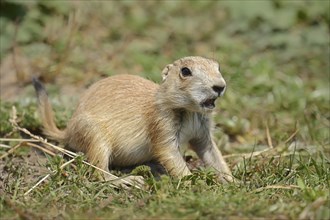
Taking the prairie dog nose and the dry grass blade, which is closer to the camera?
the prairie dog nose

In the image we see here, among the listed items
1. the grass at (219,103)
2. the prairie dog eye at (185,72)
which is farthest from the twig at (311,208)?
the prairie dog eye at (185,72)

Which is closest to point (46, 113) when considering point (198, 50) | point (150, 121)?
point (150, 121)

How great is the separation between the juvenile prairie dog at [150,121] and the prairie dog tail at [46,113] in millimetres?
281

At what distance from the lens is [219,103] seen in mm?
8453

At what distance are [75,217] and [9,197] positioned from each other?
0.79 metres

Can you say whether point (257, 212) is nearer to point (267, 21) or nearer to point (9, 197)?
point (9, 197)

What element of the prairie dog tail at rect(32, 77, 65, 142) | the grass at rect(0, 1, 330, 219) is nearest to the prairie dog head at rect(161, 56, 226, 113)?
the grass at rect(0, 1, 330, 219)

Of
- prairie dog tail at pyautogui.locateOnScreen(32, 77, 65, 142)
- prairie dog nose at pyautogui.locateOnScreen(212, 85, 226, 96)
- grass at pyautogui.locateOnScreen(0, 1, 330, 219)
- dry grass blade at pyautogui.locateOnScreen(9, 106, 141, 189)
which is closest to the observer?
grass at pyautogui.locateOnScreen(0, 1, 330, 219)

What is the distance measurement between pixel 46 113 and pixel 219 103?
2154mm

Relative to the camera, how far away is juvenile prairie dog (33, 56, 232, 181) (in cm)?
613

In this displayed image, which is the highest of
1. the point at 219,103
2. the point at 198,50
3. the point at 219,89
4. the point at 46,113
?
the point at 219,89

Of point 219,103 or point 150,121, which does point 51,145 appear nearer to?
point 150,121

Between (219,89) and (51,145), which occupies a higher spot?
(219,89)

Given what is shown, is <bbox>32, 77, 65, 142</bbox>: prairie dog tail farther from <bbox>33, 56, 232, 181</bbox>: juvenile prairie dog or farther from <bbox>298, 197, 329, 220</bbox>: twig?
<bbox>298, 197, 329, 220</bbox>: twig
